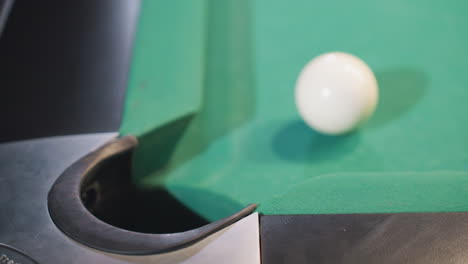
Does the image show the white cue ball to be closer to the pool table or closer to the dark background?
the pool table

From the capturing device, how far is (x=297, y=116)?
1.46 m

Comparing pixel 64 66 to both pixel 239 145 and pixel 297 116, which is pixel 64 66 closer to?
pixel 239 145

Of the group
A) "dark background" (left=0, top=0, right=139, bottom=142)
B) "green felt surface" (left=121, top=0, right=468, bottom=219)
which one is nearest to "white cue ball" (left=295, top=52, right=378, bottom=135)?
"green felt surface" (left=121, top=0, right=468, bottom=219)

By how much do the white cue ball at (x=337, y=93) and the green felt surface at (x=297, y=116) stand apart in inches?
3.3

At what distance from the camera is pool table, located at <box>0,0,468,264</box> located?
911 millimetres

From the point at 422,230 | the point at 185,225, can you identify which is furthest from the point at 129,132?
the point at 422,230

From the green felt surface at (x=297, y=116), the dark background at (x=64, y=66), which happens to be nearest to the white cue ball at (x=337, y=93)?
the green felt surface at (x=297, y=116)

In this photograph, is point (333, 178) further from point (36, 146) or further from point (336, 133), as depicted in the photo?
point (36, 146)

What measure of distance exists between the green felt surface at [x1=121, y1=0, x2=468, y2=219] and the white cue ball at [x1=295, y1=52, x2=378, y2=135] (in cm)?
8

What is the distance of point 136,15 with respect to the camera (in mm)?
1664

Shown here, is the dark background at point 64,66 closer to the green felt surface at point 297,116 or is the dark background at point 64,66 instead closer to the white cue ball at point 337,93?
the green felt surface at point 297,116

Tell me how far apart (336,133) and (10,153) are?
37.1 inches

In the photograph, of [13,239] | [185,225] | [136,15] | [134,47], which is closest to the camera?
[13,239]

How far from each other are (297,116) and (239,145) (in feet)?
0.76
